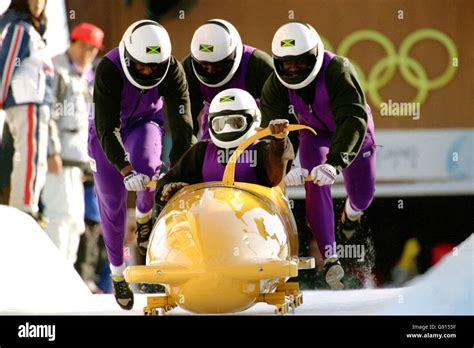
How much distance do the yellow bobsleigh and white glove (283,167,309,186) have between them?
1.01 feet

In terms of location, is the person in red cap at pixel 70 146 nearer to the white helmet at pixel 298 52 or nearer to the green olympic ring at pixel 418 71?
the white helmet at pixel 298 52

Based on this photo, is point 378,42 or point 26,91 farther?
point 26,91

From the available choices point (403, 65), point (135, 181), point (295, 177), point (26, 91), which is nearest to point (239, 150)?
point (295, 177)

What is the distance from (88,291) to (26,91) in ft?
4.38

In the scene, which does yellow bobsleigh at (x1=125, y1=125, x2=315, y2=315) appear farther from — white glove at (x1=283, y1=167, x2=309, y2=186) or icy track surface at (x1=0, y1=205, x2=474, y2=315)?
icy track surface at (x1=0, y1=205, x2=474, y2=315)

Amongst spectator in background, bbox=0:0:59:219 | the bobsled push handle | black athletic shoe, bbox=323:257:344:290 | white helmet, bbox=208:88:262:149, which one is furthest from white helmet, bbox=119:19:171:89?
black athletic shoe, bbox=323:257:344:290

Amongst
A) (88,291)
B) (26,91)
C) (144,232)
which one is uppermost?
(26,91)

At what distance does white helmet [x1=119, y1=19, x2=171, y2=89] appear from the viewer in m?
7.71

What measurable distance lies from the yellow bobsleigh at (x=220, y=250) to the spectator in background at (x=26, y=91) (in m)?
1.63

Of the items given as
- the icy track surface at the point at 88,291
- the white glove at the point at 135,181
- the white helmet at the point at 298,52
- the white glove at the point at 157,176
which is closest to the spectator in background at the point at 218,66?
the white helmet at the point at 298,52

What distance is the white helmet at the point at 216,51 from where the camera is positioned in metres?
7.73

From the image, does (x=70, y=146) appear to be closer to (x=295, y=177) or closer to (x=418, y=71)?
(x=295, y=177)

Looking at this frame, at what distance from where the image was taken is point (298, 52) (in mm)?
7617
